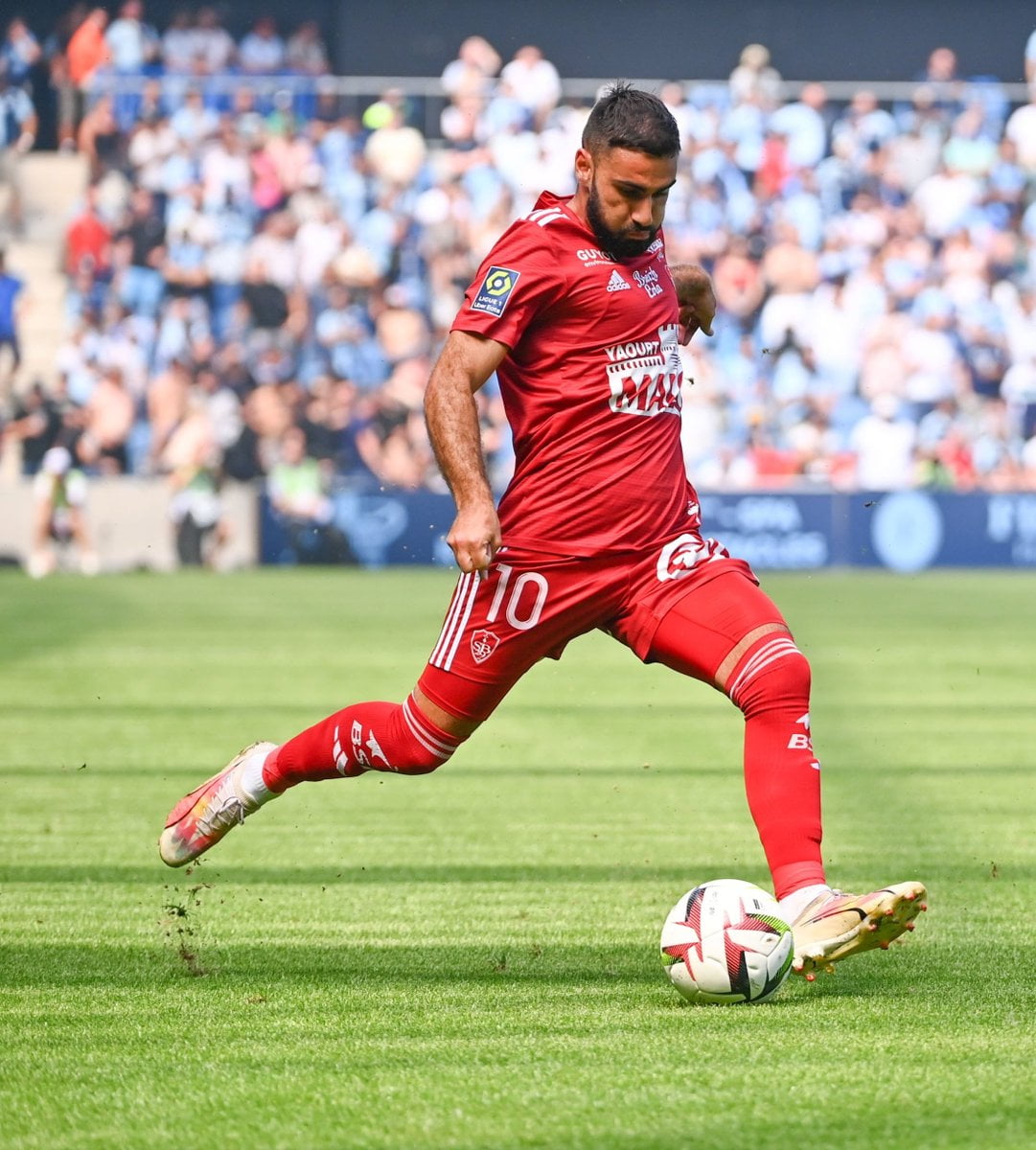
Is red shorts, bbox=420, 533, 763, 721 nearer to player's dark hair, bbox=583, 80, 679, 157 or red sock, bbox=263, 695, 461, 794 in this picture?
red sock, bbox=263, 695, 461, 794

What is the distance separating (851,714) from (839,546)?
12.6 meters

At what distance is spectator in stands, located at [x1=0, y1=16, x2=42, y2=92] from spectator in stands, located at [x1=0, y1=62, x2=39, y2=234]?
4.1 inches

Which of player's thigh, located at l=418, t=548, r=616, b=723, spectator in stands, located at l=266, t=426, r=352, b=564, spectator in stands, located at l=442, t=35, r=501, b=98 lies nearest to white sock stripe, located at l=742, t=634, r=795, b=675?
player's thigh, located at l=418, t=548, r=616, b=723

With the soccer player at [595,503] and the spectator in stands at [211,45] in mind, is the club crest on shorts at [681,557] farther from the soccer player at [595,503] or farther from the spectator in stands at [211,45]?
the spectator in stands at [211,45]

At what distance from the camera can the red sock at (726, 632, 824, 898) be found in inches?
186

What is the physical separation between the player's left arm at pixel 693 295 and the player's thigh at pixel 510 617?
38.2 inches

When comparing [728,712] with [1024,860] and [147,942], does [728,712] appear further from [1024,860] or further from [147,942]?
[147,942]

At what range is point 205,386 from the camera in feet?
78.4

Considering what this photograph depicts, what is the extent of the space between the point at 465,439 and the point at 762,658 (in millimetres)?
887

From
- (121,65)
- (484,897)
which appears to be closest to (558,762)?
(484,897)

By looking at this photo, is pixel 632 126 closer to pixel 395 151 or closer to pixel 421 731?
pixel 421 731

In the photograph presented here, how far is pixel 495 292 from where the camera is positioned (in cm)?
488

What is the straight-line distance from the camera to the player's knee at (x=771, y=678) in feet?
15.8

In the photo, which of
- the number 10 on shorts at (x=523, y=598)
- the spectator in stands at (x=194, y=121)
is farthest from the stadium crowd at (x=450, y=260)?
the number 10 on shorts at (x=523, y=598)
